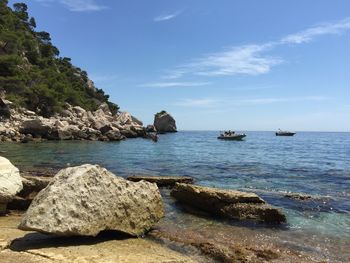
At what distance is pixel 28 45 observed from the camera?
301ft

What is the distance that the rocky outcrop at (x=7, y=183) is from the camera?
10.8 meters

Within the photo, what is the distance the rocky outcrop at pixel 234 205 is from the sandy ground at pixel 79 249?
4.09 metres

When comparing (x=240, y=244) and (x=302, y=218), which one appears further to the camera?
(x=302, y=218)

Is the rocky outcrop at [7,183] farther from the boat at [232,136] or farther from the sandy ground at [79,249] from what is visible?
the boat at [232,136]

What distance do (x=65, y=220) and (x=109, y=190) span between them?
147 cm

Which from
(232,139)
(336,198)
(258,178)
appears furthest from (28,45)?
(336,198)

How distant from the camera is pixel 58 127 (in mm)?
59031

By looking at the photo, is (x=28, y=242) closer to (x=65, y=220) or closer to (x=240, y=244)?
(x=65, y=220)

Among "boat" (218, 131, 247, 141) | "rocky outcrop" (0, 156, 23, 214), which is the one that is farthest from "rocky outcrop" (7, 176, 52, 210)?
A: "boat" (218, 131, 247, 141)

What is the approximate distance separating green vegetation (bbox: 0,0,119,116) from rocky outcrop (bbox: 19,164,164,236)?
6057 cm

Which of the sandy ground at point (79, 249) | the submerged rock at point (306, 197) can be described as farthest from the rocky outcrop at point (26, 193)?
the submerged rock at point (306, 197)

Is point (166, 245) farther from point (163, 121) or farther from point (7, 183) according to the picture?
point (163, 121)

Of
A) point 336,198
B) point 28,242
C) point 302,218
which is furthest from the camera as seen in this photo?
point 336,198

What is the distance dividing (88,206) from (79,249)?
101 cm
